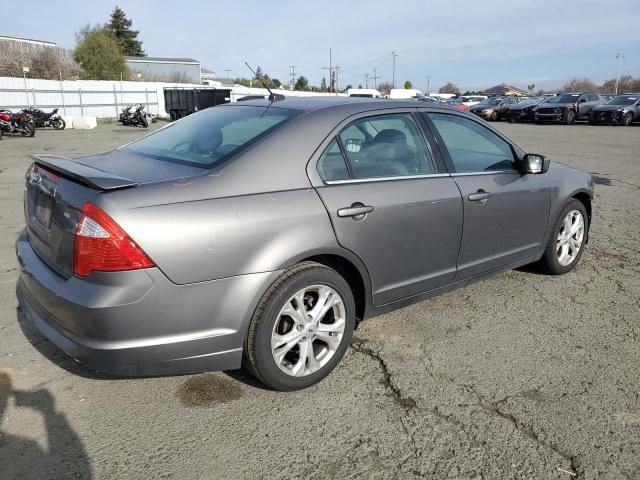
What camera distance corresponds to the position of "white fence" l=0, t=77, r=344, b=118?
2823 cm

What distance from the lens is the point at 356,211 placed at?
9.78ft

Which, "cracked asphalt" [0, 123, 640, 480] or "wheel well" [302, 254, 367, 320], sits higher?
"wheel well" [302, 254, 367, 320]

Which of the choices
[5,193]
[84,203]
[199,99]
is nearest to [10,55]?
[199,99]

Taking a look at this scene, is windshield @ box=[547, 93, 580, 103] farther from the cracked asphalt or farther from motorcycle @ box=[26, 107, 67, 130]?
the cracked asphalt

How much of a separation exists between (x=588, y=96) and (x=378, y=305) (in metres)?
31.2

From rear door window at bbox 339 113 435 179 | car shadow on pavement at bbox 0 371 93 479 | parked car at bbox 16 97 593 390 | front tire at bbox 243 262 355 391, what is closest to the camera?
car shadow on pavement at bbox 0 371 93 479

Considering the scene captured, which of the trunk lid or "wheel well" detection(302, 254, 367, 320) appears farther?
"wheel well" detection(302, 254, 367, 320)

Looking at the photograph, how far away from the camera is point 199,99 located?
95.6 feet

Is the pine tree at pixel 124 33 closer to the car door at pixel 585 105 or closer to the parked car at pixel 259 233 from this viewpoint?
the car door at pixel 585 105

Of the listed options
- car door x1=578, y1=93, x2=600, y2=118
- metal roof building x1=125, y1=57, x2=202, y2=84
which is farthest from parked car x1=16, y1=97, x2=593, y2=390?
metal roof building x1=125, y1=57, x2=202, y2=84

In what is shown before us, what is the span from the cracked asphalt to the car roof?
156 cm


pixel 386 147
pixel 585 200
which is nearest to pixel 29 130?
pixel 386 147

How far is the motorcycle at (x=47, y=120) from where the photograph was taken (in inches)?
934

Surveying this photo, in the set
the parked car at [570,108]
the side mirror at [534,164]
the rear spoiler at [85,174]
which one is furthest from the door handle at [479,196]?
the parked car at [570,108]
